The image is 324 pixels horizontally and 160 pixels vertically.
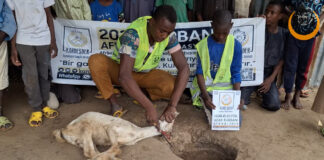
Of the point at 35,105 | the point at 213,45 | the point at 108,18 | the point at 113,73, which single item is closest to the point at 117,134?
the point at 113,73

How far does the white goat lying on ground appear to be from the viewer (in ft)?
8.11

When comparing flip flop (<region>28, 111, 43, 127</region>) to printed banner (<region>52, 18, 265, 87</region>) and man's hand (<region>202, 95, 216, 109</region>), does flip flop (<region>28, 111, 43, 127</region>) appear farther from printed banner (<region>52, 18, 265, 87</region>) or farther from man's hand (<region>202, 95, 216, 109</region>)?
man's hand (<region>202, 95, 216, 109</region>)

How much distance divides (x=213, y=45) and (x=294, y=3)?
1287 millimetres

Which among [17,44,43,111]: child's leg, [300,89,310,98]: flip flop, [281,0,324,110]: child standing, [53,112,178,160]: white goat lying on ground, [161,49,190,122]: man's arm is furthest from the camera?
[300,89,310,98]: flip flop

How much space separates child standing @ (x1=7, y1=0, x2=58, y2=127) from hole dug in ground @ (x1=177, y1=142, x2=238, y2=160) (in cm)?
158

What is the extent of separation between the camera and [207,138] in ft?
9.80

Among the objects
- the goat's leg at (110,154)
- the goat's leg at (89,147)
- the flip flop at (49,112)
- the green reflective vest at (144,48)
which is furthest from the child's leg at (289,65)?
the flip flop at (49,112)

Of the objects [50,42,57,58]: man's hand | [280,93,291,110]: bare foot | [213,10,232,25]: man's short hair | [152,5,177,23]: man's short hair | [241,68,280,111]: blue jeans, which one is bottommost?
[280,93,291,110]: bare foot

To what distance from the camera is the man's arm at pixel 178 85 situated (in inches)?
102

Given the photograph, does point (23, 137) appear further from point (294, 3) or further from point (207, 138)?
point (294, 3)

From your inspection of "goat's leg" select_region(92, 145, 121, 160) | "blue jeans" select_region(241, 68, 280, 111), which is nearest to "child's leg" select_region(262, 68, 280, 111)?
"blue jeans" select_region(241, 68, 280, 111)

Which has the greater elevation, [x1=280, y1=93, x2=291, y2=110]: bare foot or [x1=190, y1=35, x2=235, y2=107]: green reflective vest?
[x1=190, y1=35, x2=235, y2=107]: green reflective vest

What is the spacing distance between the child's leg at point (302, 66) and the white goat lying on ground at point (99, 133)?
7.24 feet

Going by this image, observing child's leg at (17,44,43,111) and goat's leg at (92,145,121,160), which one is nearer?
goat's leg at (92,145,121,160)
